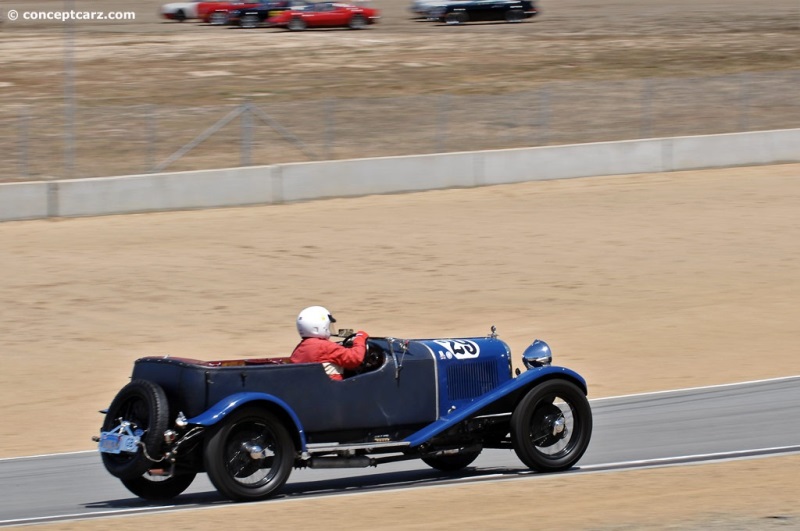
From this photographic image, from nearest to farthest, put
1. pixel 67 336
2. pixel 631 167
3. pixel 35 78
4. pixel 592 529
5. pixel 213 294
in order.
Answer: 1. pixel 592 529
2. pixel 67 336
3. pixel 213 294
4. pixel 631 167
5. pixel 35 78

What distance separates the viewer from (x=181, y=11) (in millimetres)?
48562

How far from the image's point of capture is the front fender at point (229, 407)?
8352 millimetres

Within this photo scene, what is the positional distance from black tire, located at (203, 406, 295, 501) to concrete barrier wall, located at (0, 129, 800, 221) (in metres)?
15.4

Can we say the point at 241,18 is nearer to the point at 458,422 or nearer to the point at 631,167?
the point at 631,167

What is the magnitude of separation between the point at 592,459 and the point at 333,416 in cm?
229

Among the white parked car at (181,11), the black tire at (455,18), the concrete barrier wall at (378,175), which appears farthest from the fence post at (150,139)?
the white parked car at (181,11)

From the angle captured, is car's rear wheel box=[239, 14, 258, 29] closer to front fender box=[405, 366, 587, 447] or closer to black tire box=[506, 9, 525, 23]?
black tire box=[506, 9, 525, 23]

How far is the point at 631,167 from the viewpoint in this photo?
2805 cm

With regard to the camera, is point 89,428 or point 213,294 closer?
point 89,428

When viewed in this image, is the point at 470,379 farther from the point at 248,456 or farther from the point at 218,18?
the point at 218,18

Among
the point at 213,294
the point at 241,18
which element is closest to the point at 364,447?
the point at 213,294

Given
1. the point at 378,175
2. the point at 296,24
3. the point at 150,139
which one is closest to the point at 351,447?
the point at 378,175

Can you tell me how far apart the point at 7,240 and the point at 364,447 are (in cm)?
1388

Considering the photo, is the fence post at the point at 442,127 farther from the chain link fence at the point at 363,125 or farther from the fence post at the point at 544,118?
the fence post at the point at 544,118
